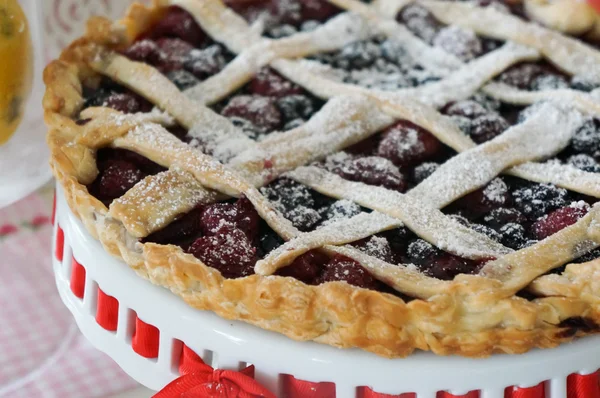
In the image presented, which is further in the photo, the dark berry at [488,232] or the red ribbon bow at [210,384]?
the dark berry at [488,232]

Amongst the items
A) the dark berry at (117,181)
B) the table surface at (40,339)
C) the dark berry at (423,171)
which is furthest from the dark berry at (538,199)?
the table surface at (40,339)

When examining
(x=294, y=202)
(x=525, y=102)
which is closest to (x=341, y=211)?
(x=294, y=202)

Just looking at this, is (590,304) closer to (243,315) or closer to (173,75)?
(243,315)

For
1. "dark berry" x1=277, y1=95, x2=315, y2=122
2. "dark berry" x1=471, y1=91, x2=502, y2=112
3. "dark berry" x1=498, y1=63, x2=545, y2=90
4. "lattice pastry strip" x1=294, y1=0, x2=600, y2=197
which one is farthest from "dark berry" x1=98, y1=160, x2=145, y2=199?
"dark berry" x1=498, y1=63, x2=545, y2=90

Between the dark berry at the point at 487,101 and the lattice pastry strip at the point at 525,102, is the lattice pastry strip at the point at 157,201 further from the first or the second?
the dark berry at the point at 487,101

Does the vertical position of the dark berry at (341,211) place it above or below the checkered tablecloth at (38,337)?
above

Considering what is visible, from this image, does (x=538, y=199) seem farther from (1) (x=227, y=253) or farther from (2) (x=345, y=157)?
(1) (x=227, y=253)

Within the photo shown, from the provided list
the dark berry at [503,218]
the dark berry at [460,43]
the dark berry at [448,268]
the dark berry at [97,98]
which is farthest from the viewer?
the dark berry at [460,43]

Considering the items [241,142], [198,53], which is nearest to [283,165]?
[241,142]
